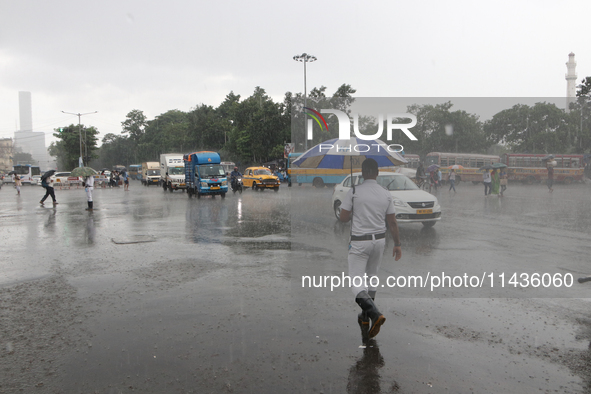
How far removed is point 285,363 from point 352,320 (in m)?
1.36

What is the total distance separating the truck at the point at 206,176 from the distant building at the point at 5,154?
395 feet

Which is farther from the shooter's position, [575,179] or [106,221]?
[575,179]

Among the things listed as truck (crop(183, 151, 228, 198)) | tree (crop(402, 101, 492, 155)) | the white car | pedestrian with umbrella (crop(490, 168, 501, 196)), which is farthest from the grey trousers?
tree (crop(402, 101, 492, 155))

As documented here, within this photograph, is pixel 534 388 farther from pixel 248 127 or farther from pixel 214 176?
pixel 248 127

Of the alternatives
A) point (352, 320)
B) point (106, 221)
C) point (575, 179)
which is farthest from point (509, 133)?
point (352, 320)

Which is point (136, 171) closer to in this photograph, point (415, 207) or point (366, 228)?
point (415, 207)

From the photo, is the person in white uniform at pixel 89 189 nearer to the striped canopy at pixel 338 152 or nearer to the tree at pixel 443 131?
the striped canopy at pixel 338 152

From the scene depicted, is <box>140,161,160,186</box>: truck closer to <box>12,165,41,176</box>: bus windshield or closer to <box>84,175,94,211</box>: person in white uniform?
<box>12,165,41,176</box>: bus windshield

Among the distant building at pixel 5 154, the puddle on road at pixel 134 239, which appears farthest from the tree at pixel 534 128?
the distant building at pixel 5 154

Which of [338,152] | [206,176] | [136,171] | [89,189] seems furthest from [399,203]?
[136,171]

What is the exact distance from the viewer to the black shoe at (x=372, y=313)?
4.42 meters

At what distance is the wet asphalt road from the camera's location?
12.3ft

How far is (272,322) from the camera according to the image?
5.09 meters

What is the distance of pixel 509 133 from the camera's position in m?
57.5
